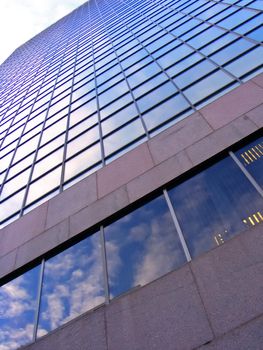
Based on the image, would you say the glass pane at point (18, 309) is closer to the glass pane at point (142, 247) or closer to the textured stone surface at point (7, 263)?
the textured stone surface at point (7, 263)

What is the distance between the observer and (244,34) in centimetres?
1611

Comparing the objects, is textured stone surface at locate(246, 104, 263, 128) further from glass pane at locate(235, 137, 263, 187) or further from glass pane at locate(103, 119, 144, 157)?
glass pane at locate(103, 119, 144, 157)

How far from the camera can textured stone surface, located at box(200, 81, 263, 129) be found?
10.6 meters

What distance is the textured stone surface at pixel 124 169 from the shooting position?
10953 mm

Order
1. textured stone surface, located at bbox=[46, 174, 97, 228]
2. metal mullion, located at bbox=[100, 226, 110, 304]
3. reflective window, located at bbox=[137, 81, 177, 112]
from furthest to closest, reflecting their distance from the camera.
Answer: reflective window, located at bbox=[137, 81, 177, 112] → textured stone surface, located at bbox=[46, 174, 97, 228] → metal mullion, located at bbox=[100, 226, 110, 304]

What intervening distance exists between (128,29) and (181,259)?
1005 inches

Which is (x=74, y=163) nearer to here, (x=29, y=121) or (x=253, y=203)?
(x=253, y=203)

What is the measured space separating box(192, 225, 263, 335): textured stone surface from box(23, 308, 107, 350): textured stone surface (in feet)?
7.84

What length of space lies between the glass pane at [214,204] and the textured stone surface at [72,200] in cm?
298

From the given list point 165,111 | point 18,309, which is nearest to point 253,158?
point 165,111

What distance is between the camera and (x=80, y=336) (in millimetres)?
7812

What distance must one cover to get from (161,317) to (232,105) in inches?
271

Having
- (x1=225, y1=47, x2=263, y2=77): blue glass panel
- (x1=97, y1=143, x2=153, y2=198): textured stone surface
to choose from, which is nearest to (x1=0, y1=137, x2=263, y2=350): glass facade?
(x1=97, y1=143, x2=153, y2=198): textured stone surface

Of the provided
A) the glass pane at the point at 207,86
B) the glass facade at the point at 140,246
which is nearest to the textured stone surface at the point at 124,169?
the glass facade at the point at 140,246
